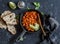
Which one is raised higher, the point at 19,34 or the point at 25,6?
the point at 25,6

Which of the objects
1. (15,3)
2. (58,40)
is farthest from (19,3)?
(58,40)

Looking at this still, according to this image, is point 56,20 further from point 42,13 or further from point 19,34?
point 19,34

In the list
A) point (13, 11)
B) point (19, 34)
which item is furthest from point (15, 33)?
point (13, 11)

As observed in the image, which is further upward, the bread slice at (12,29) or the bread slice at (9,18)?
the bread slice at (9,18)

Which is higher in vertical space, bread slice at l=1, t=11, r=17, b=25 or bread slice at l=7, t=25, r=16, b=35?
bread slice at l=1, t=11, r=17, b=25

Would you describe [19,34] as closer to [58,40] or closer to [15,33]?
[15,33]

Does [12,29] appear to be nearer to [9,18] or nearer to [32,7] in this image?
[9,18]

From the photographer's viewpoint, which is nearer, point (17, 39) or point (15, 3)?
point (17, 39)

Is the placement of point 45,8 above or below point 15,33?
above

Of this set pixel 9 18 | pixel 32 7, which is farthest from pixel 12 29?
pixel 32 7
